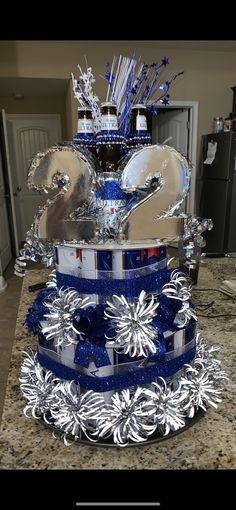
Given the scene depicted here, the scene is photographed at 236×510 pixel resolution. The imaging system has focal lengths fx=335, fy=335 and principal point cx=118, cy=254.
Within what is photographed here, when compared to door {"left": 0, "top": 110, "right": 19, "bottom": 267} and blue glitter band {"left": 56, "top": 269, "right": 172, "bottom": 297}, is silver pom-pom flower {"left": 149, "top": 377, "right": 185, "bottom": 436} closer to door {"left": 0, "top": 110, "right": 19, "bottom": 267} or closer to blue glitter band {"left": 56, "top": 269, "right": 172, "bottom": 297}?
blue glitter band {"left": 56, "top": 269, "right": 172, "bottom": 297}

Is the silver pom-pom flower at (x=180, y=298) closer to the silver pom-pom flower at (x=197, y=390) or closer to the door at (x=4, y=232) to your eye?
the silver pom-pom flower at (x=197, y=390)

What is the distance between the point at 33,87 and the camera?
4.25 metres

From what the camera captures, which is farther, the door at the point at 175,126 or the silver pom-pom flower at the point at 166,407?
the door at the point at 175,126

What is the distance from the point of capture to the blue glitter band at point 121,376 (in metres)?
0.63

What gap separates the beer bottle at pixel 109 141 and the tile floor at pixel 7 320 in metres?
1.17

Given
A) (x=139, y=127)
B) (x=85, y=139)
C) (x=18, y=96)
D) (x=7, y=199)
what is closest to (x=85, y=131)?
(x=85, y=139)

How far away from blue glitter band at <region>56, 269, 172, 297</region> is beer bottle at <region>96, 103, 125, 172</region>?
0.23 m

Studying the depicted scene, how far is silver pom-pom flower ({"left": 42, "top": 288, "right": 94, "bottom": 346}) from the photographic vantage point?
2.03 ft

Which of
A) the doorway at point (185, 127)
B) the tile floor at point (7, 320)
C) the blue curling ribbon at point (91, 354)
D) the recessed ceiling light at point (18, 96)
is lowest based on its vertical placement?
the tile floor at point (7, 320)

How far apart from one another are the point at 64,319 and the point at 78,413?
177 millimetres

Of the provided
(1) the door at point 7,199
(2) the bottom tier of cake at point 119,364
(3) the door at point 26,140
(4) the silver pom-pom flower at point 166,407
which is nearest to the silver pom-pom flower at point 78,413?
(2) the bottom tier of cake at point 119,364

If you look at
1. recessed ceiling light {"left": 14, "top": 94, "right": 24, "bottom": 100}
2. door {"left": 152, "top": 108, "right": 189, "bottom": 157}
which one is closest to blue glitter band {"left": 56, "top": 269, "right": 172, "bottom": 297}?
door {"left": 152, "top": 108, "right": 189, "bottom": 157}
